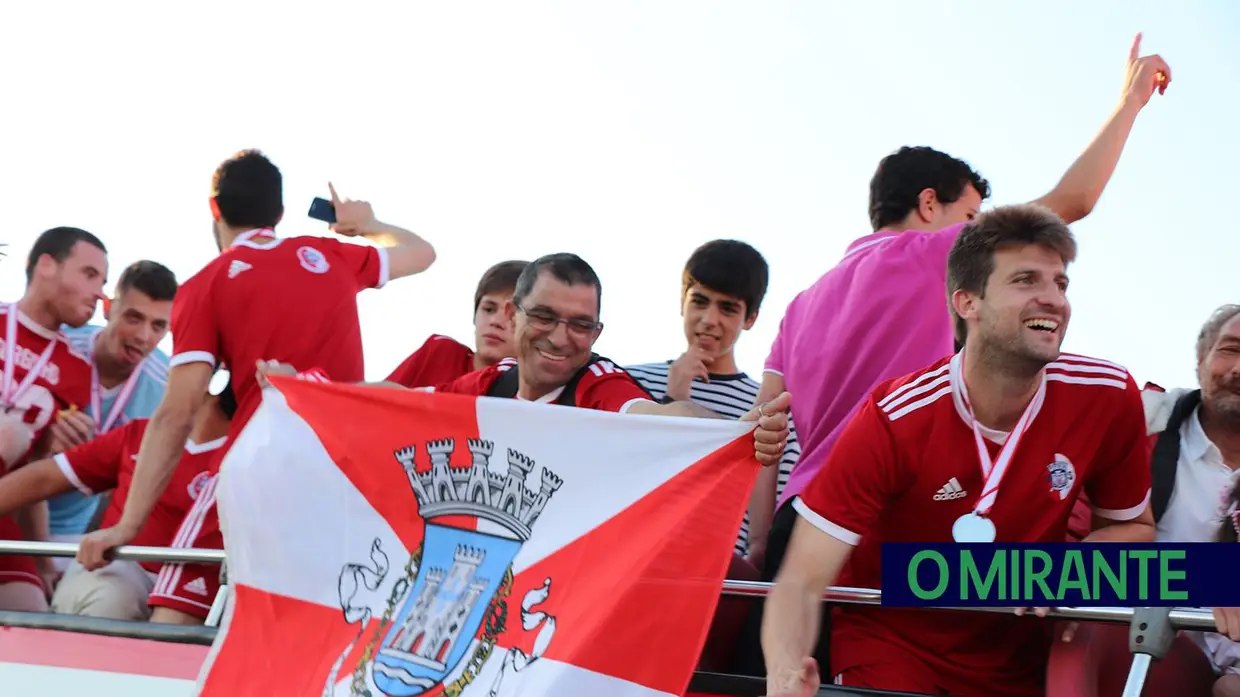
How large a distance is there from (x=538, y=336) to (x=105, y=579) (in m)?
2.16

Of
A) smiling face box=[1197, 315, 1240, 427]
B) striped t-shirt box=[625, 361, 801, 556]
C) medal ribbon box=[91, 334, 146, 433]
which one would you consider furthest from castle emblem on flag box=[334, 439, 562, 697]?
medal ribbon box=[91, 334, 146, 433]

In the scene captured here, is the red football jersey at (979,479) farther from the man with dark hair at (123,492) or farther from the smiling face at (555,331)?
the man with dark hair at (123,492)

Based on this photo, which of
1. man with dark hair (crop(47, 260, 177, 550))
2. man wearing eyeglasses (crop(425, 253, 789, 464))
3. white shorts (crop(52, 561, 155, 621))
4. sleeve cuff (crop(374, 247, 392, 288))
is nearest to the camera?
man wearing eyeglasses (crop(425, 253, 789, 464))

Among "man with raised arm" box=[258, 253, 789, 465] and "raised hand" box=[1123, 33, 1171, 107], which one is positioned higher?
"raised hand" box=[1123, 33, 1171, 107]

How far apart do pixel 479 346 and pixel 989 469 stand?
2.77 meters

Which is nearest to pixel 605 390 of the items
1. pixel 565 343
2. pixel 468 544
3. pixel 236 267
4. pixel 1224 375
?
pixel 565 343

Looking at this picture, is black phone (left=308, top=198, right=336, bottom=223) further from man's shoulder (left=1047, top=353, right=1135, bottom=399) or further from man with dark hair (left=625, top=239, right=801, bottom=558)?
man's shoulder (left=1047, top=353, right=1135, bottom=399)

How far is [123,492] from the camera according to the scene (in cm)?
613

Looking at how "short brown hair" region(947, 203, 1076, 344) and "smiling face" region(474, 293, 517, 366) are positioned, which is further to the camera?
"smiling face" region(474, 293, 517, 366)

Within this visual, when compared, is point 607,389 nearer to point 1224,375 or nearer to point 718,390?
point 718,390

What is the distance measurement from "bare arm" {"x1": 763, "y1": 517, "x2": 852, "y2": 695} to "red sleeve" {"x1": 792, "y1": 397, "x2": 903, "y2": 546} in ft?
0.12

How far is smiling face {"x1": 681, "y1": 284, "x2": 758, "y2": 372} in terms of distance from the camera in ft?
18.4

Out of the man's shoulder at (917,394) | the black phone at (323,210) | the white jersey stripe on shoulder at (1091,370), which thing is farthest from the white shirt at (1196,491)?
the black phone at (323,210)

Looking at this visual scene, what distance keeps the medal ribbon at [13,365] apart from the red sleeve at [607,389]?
329 cm
